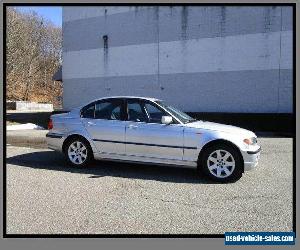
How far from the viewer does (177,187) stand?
6.03m

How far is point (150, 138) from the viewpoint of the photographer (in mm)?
6785

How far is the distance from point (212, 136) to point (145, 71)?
13524mm

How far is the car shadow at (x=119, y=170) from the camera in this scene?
670cm

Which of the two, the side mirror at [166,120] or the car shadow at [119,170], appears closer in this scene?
the side mirror at [166,120]

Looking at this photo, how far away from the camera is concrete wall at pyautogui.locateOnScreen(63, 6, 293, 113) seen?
16812mm

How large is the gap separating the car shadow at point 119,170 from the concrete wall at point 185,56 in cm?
1108

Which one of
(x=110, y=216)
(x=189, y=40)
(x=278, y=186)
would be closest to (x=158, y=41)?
(x=189, y=40)

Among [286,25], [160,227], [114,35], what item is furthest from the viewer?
[114,35]

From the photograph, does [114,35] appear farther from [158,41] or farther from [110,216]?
[110,216]

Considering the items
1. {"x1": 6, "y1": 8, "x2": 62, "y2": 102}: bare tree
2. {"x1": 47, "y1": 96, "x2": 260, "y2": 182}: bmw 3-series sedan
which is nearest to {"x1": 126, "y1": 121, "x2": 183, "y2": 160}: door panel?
{"x1": 47, "y1": 96, "x2": 260, "y2": 182}: bmw 3-series sedan

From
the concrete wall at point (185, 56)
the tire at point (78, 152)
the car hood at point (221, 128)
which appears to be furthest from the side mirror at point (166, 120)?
→ the concrete wall at point (185, 56)

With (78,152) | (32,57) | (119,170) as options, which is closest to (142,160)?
(119,170)

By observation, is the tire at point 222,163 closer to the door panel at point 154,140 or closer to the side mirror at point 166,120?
the door panel at point 154,140

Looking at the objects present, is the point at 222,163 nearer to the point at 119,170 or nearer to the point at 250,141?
the point at 250,141
